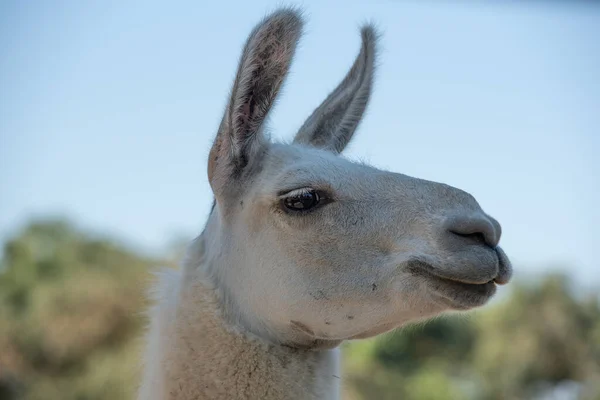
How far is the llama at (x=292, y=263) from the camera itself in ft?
9.52

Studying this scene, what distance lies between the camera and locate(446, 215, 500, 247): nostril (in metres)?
2.79

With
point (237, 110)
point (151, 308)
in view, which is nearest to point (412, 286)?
point (237, 110)

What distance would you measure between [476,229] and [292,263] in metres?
0.78

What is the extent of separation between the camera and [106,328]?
2481 cm

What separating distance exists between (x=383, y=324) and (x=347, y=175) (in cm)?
63

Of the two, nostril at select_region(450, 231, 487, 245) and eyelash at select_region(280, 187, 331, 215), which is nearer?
nostril at select_region(450, 231, 487, 245)

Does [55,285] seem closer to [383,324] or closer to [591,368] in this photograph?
[591,368]

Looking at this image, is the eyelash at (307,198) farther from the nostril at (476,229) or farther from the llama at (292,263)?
the nostril at (476,229)

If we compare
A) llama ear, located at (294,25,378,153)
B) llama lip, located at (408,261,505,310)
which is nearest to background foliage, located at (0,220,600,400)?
llama ear, located at (294,25,378,153)

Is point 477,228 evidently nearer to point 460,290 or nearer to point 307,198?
point 460,290

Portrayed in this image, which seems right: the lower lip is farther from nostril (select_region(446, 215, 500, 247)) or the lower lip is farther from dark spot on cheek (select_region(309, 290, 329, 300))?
dark spot on cheek (select_region(309, 290, 329, 300))

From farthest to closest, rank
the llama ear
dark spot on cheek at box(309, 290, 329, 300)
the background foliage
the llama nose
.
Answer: the background foliage → the llama ear → dark spot on cheek at box(309, 290, 329, 300) → the llama nose

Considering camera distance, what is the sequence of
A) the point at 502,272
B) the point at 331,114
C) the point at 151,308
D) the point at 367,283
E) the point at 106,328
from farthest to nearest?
1. the point at 106,328
2. the point at 331,114
3. the point at 151,308
4. the point at 367,283
5. the point at 502,272

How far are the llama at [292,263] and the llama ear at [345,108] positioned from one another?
1.68ft
